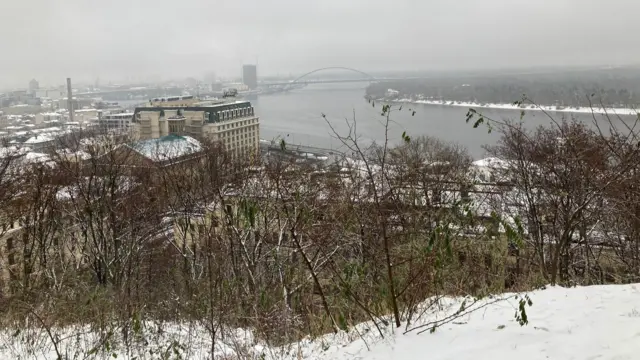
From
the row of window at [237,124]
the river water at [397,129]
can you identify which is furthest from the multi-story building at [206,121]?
the river water at [397,129]

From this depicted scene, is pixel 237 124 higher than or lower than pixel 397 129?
lower

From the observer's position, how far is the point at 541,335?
1.89 metres

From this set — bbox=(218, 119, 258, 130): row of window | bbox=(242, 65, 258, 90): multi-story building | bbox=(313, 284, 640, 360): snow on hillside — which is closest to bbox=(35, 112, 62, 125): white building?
bbox=(218, 119, 258, 130): row of window

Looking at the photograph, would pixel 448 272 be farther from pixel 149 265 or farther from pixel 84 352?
pixel 149 265

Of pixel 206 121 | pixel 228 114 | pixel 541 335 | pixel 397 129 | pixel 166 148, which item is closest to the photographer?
pixel 541 335

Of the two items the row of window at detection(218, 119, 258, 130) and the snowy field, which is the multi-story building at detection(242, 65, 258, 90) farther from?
the snowy field

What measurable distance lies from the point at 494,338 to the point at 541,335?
0.17 meters

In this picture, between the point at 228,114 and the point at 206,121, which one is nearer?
the point at 206,121

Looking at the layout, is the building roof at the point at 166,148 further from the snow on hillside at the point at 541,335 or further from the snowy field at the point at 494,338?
the snow on hillside at the point at 541,335

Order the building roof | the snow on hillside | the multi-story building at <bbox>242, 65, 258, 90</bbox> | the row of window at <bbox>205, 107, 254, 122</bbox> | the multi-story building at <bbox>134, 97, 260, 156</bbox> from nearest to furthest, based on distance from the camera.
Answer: the snow on hillside, the building roof, the multi-story building at <bbox>134, 97, 260, 156</bbox>, the row of window at <bbox>205, 107, 254, 122</bbox>, the multi-story building at <bbox>242, 65, 258, 90</bbox>

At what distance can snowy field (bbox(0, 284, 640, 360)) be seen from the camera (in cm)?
178

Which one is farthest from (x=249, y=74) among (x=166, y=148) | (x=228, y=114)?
(x=166, y=148)

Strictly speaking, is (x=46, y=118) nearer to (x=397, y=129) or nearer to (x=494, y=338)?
(x=397, y=129)

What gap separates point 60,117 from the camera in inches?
1645
